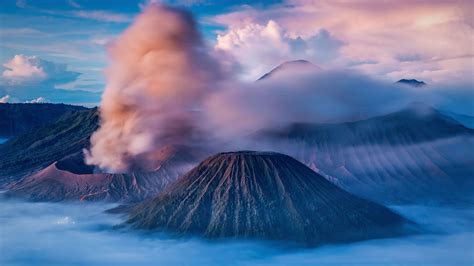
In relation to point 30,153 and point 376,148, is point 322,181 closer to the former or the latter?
point 376,148

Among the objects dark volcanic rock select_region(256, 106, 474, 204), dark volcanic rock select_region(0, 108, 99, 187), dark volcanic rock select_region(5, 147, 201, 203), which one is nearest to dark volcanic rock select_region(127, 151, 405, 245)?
dark volcanic rock select_region(5, 147, 201, 203)

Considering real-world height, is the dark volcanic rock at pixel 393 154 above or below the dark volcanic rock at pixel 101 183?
above

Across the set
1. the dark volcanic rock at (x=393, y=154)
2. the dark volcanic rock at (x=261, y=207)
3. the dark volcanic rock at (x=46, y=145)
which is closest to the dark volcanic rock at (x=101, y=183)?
the dark volcanic rock at (x=46, y=145)

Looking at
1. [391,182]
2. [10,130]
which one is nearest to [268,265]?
[391,182]

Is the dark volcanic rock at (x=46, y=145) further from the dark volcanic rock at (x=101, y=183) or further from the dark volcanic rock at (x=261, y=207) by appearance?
the dark volcanic rock at (x=261, y=207)

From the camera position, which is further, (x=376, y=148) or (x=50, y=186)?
(x=376, y=148)

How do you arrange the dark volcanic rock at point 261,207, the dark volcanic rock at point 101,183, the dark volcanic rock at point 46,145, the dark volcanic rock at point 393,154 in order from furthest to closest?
1. the dark volcanic rock at point 46,145
2. the dark volcanic rock at point 393,154
3. the dark volcanic rock at point 101,183
4. the dark volcanic rock at point 261,207

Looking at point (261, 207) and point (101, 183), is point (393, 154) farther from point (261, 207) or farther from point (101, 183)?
point (101, 183)

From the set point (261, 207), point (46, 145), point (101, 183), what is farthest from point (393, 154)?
point (46, 145)

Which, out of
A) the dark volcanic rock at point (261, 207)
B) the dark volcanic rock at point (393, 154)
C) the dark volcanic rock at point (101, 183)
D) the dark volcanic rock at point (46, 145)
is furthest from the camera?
the dark volcanic rock at point (46, 145)
